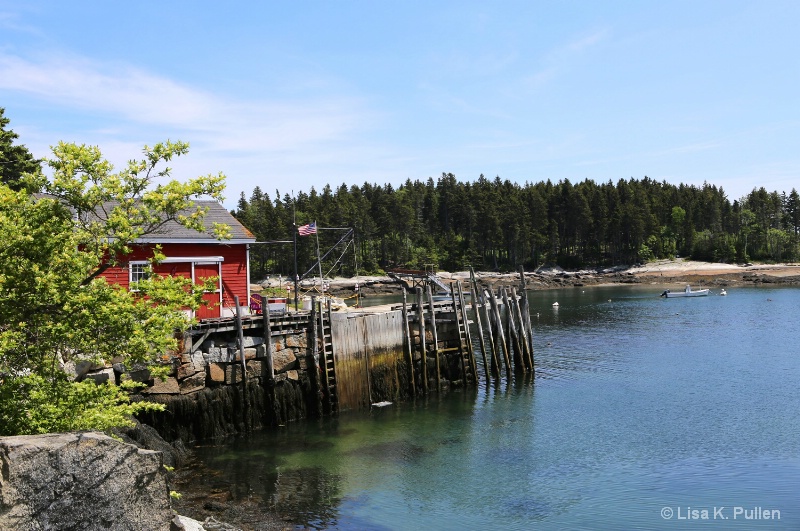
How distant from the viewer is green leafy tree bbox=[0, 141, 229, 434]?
38.3ft

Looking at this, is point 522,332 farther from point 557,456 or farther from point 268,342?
point 268,342

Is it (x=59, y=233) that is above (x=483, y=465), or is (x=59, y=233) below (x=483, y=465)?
above

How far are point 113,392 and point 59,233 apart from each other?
127 inches

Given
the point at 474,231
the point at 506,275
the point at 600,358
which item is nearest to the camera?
the point at 600,358

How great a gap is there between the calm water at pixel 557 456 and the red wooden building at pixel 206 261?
6804 millimetres

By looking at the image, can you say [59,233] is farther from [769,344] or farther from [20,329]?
[769,344]

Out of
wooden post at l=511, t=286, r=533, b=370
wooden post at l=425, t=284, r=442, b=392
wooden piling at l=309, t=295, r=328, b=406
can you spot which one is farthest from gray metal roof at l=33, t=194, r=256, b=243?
wooden post at l=511, t=286, r=533, b=370

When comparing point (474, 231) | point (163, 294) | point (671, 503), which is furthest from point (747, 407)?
point (474, 231)

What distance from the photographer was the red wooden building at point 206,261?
2594cm

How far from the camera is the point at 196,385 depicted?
76.3 feet

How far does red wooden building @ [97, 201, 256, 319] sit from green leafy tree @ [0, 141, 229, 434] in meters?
12.5

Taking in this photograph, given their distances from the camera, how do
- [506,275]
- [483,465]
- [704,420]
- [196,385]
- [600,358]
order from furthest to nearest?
[506,275] < [600,358] < [704,420] < [196,385] < [483,465]

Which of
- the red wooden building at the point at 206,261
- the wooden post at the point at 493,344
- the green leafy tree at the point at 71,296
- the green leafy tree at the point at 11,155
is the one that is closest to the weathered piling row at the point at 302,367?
the wooden post at the point at 493,344

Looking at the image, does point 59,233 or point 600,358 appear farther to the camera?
point 600,358
